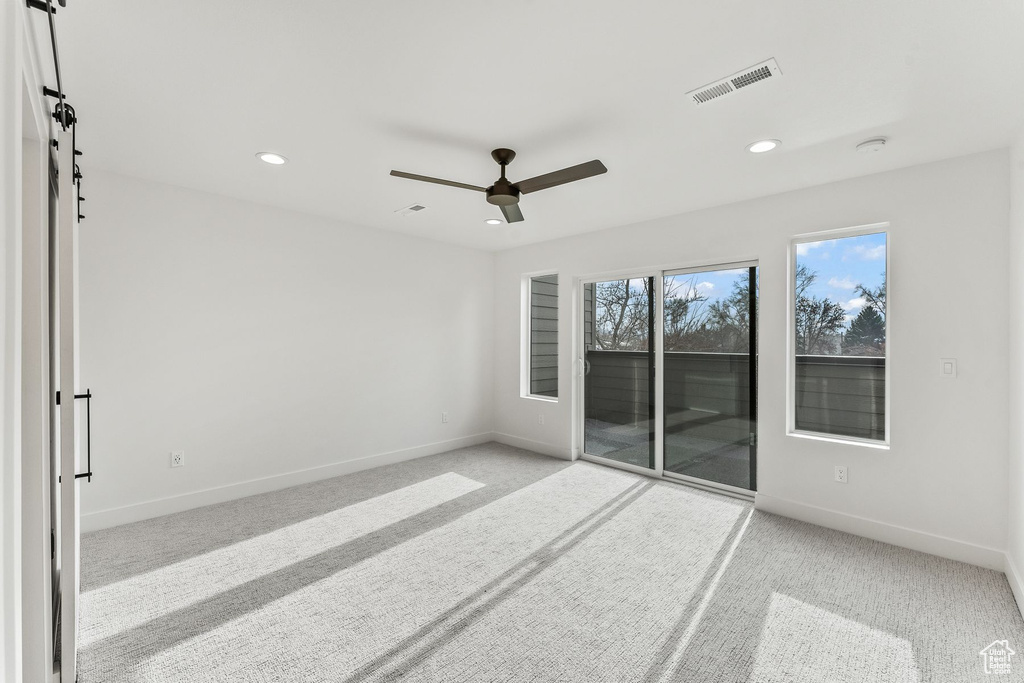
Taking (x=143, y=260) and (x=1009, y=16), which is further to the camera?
(x=143, y=260)

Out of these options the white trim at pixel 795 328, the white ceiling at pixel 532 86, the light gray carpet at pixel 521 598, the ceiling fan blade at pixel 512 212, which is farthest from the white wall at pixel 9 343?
the white trim at pixel 795 328

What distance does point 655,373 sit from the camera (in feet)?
14.7

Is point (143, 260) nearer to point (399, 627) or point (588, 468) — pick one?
point (399, 627)

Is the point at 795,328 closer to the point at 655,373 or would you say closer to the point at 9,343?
the point at 655,373

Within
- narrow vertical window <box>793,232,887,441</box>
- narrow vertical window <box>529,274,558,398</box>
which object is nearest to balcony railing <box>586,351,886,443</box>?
narrow vertical window <box>793,232,887,441</box>

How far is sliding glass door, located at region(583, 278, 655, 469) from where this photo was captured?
4.58 m

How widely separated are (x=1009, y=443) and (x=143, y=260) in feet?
A: 18.8

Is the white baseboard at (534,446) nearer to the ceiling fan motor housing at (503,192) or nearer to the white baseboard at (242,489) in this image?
the white baseboard at (242,489)

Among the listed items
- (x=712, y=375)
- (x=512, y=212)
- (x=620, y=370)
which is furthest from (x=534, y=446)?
(x=512, y=212)

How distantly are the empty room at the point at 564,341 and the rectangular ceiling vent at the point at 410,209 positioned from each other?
11 centimetres

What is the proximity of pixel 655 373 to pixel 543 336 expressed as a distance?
4.92 ft

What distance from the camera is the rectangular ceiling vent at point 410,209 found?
399 centimetres

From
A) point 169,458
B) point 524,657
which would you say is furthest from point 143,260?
point 524,657

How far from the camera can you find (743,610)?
2342 mm
